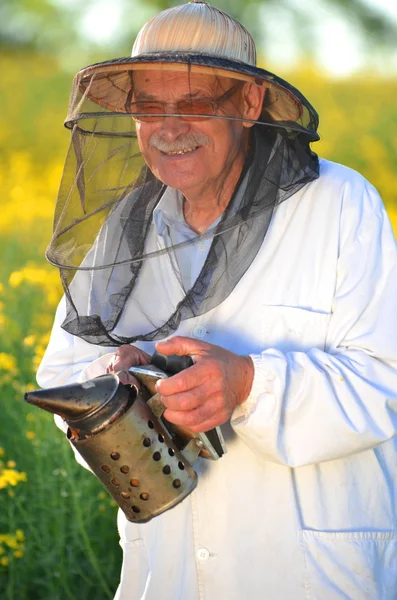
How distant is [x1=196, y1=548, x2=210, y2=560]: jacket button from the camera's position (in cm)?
214

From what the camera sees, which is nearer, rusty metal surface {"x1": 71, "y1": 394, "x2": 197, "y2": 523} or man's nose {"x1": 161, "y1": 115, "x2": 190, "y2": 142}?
rusty metal surface {"x1": 71, "y1": 394, "x2": 197, "y2": 523}

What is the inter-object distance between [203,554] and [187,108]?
3.29ft

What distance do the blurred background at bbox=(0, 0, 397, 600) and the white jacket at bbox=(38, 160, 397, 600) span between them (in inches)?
38.8

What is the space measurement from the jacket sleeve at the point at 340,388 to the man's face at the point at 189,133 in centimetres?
40

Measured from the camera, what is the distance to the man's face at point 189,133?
2.11m

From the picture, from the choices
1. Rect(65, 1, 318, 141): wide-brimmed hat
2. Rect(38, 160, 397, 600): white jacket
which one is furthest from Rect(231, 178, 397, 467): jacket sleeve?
Rect(65, 1, 318, 141): wide-brimmed hat

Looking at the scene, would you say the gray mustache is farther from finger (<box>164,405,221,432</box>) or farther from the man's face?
finger (<box>164,405,221,432</box>)

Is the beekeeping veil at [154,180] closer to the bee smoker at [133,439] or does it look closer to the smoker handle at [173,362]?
the smoker handle at [173,362]

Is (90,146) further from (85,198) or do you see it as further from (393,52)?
(393,52)

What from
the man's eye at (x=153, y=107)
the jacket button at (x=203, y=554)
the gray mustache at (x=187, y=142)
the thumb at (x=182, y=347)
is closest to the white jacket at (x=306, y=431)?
the jacket button at (x=203, y=554)

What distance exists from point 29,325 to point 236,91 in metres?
2.77

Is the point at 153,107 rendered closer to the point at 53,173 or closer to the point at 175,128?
the point at 175,128

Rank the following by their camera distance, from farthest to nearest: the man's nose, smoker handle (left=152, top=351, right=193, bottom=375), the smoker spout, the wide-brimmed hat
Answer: the man's nose < the wide-brimmed hat < smoker handle (left=152, top=351, right=193, bottom=375) < the smoker spout

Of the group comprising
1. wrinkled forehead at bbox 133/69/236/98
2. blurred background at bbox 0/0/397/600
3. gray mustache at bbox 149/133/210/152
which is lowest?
blurred background at bbox 0/0/397/600
